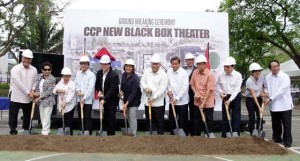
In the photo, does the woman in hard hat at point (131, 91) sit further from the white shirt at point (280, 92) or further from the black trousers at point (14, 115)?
the white shirt at point (280, 92)

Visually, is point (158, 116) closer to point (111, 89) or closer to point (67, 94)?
point (111, 89)

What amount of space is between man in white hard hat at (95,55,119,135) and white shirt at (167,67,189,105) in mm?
1016

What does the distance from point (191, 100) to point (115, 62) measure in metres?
2.80

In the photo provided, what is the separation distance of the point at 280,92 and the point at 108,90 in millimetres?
3068

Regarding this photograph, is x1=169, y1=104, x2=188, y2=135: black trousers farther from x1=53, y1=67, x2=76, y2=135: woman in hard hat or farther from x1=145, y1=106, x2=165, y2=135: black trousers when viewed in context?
x1=53, y1=67, x2=76, y2=135: woman in hard hat

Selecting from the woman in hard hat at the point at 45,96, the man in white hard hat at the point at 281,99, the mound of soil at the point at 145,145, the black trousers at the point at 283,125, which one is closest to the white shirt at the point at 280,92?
the man in white hard hat at the point at 281,99

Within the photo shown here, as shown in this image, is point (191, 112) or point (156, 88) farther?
point (191, 112)

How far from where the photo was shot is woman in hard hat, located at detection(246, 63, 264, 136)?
7.64m

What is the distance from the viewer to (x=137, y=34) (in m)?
9.31

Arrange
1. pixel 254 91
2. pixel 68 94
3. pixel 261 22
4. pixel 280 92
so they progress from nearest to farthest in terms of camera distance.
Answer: pixel 280 92, pixel 68 94, pixel 254 91, pixel 261 22

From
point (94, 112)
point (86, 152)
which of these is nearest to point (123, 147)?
point (86, 152)

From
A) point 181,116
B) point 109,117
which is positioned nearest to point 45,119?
point 109,117

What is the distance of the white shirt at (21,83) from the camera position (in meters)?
7.04

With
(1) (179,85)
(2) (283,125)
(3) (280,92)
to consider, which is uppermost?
(1) (179,85)
